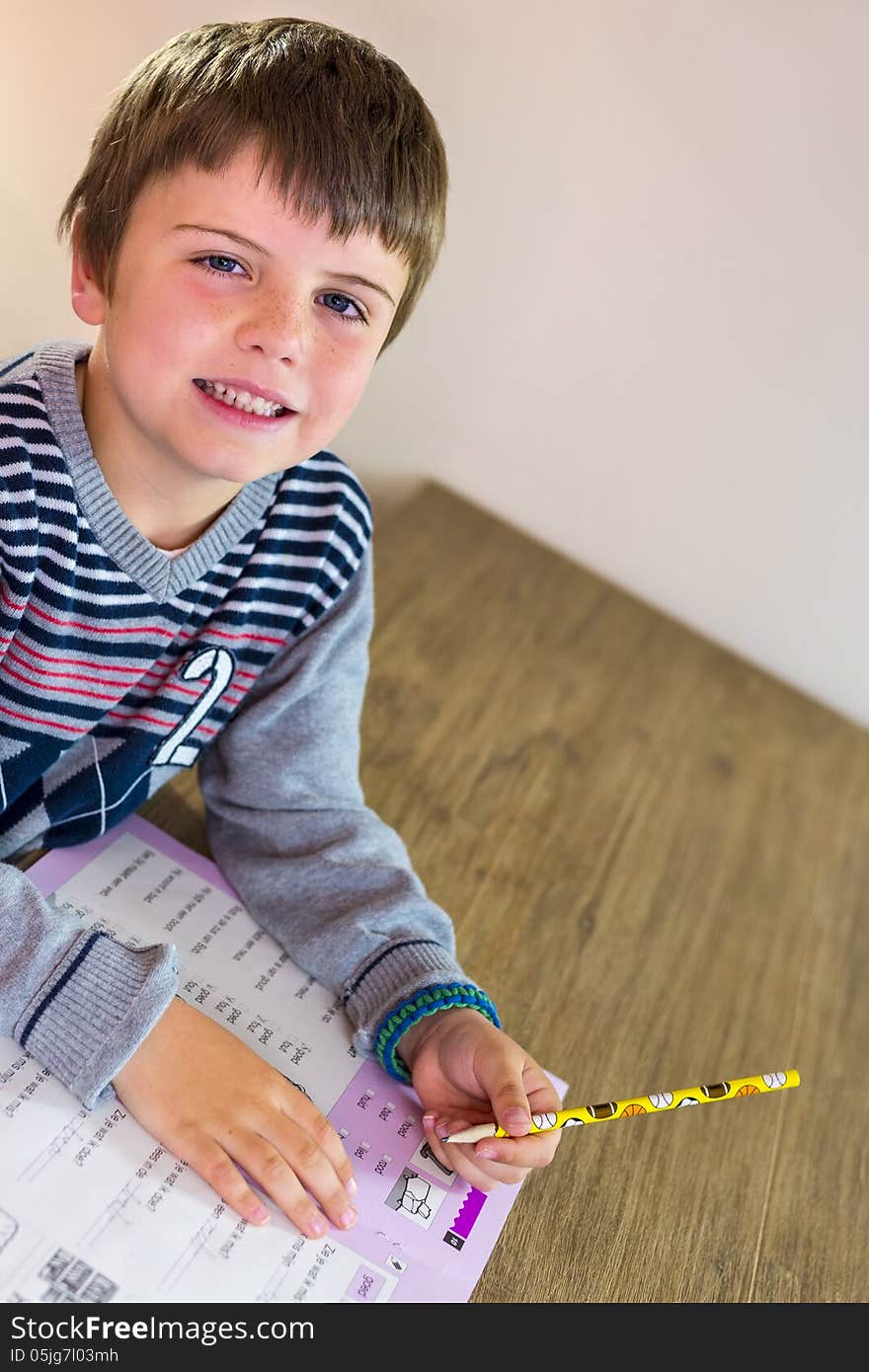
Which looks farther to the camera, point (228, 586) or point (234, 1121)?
point (228, 586)

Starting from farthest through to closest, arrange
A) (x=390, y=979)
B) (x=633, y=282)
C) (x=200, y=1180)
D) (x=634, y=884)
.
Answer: (x=633, y=282) → (x=634, y=884) → (x=390, y=979) → (x=200, y=1180)

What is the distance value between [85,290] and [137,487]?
113 mm

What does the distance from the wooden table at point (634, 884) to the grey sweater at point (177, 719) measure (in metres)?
0.07

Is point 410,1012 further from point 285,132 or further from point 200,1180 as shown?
point 285,132

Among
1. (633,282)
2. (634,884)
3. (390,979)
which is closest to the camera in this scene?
(390,979)

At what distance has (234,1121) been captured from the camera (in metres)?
0.55

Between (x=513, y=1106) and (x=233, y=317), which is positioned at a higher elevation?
(x=233, y=317)

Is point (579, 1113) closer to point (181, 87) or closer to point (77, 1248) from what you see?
point (77, 1248)

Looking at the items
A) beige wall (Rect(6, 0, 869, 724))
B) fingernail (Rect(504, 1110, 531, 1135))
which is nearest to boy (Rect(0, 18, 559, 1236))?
fingernail (Rect(504, 1110, 531, 1135))

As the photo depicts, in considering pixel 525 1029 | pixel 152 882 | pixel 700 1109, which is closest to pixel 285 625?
pixel 152 882

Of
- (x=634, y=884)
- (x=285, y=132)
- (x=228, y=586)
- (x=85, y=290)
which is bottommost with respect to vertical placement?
(x=634, y=884)

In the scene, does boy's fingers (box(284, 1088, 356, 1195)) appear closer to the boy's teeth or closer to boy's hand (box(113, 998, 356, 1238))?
boy's hand (box(113, 998, 356, 1238))

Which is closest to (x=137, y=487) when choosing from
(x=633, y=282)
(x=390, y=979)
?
(x=390, y=979)

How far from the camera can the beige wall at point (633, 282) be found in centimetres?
96
